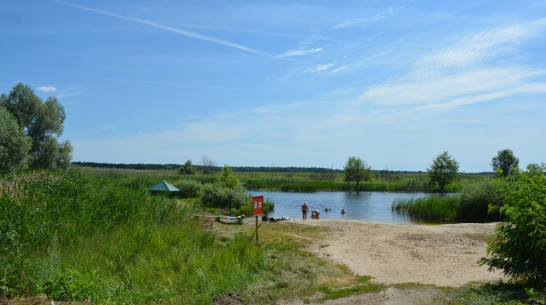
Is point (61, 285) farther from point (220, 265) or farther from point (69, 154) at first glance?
point (69, 154)

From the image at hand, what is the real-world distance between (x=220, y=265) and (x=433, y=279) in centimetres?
469

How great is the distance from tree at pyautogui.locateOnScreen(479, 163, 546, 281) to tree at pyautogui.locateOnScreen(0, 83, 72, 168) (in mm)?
37634

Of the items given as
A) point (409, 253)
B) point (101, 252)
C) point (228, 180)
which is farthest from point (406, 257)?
point (228, 180)

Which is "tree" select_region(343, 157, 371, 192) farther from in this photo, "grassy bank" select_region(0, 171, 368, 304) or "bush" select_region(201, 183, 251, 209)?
"grassy bank" select_region(0, 171, 368, 304)

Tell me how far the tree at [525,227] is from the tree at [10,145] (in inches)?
953

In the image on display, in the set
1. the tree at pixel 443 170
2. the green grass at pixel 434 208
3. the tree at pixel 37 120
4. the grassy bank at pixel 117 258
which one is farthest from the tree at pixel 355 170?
the grassy bank at pixel 117 258

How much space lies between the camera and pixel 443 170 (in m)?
45.2

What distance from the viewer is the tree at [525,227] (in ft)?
20.9

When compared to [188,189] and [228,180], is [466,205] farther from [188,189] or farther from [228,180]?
[188,189]

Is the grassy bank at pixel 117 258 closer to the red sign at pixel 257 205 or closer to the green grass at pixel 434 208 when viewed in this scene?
the red sign at pixel 257 205

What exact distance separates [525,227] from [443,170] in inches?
1642

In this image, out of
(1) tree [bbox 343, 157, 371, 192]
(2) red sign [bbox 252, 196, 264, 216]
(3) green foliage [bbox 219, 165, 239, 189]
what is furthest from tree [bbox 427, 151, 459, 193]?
(2) red sign [bbox 252, 196, 264, 216]

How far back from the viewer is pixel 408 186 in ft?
182

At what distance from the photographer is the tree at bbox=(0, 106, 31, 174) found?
22609 millimetres
